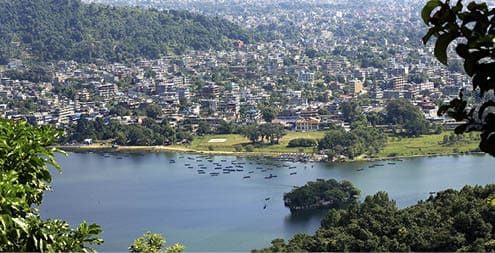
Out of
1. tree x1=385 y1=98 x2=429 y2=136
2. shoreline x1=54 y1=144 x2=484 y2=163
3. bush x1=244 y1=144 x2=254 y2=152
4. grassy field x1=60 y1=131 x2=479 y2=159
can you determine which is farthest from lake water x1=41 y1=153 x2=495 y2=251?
tree x1=385 y1=98 x2=429 y2=136

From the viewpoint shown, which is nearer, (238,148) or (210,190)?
(210,190)

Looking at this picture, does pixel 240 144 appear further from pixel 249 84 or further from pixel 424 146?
pixel 249 84

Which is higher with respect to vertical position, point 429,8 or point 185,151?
point 429,8

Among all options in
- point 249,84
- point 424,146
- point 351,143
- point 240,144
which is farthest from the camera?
point 249,84

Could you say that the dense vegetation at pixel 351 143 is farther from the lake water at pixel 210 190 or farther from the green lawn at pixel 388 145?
the lake water at pixel 210 190

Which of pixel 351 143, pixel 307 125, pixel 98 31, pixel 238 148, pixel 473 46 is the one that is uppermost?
pixel 98 31

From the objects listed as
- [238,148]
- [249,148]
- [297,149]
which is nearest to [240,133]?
[238,148]

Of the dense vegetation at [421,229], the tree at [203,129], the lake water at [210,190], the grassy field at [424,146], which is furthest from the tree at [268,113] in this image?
the dense vegetation at [421,229]

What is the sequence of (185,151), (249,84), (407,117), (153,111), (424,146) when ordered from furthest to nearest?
(249,84)
(153,111)
(407,117)
(185,151)
(424,146)
